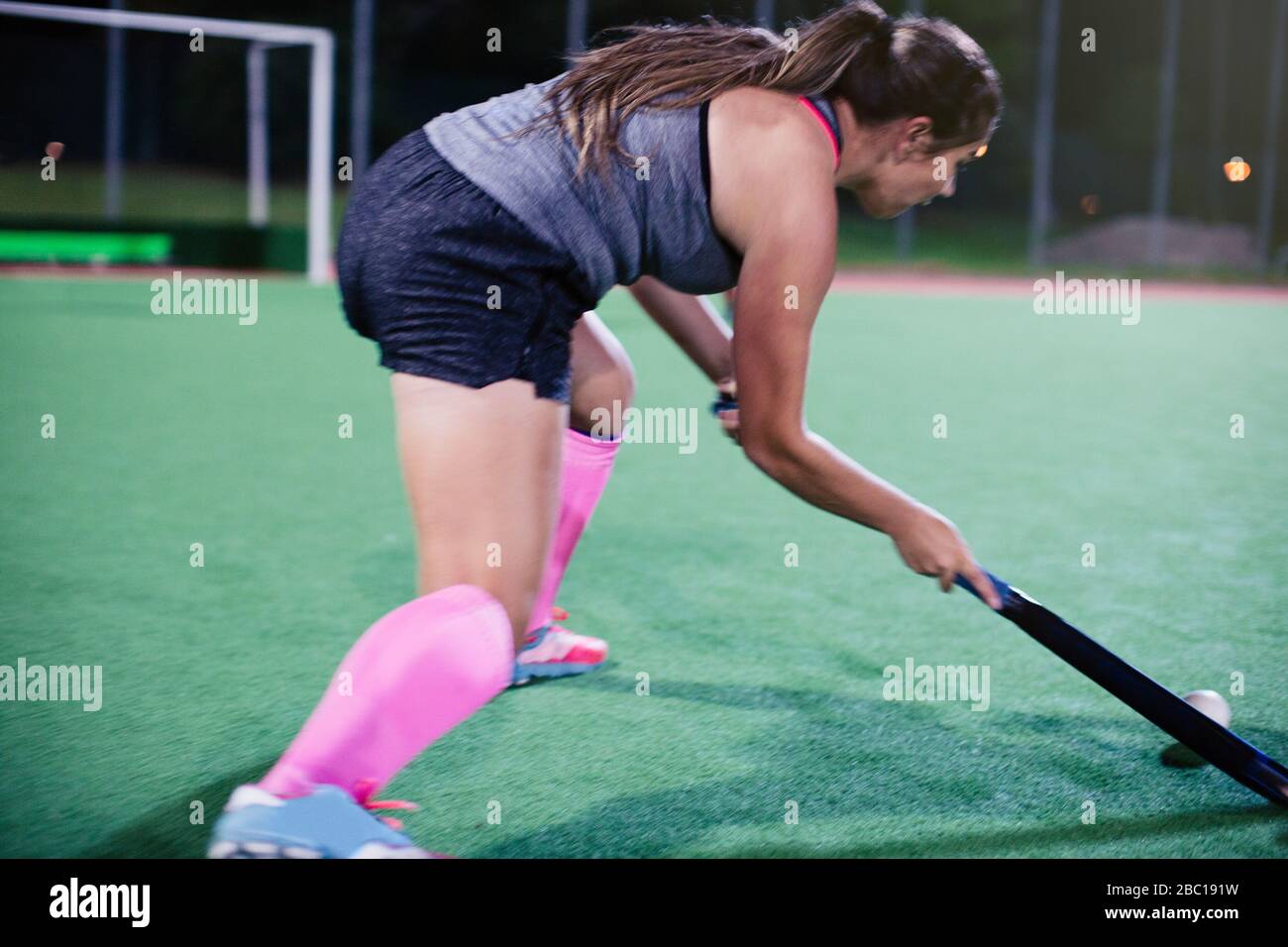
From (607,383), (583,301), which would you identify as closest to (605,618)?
(607,383)

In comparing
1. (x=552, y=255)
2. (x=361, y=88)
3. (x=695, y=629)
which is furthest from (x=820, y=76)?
(x=361, y=88)

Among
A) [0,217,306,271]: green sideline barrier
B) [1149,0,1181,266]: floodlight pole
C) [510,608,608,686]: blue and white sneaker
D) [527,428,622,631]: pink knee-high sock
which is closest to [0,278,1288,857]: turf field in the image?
[510,608,608,686]: blue and white sneaker

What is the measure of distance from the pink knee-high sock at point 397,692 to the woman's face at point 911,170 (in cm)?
85

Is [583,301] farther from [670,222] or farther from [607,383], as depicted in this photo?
[607,383]

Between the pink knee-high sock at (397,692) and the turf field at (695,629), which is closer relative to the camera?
the pink knee-high sock at (397,692)

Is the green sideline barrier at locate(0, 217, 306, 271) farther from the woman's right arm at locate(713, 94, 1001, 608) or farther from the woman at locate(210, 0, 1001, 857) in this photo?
the woman's right arm at locate(713, 94, 1001, 608)

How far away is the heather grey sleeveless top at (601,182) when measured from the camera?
1729 mm

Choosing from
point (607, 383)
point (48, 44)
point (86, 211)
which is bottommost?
point (607, 383)

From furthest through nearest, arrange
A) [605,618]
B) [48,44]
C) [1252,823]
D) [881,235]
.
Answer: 1. [881,235]
2. [48,44]
3. [605,618]
4. [1252,823]

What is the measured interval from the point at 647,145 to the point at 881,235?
21646mm

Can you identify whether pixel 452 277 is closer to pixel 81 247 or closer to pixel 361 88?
pixel 81 247

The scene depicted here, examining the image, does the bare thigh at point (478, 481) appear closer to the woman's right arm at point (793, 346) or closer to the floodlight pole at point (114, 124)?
the woman's right arm at point (793, 346)

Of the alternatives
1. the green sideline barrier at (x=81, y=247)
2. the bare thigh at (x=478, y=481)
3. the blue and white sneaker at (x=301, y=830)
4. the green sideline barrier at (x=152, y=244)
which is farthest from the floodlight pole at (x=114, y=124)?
the blue and white sneaker at (x=301, y=830)
